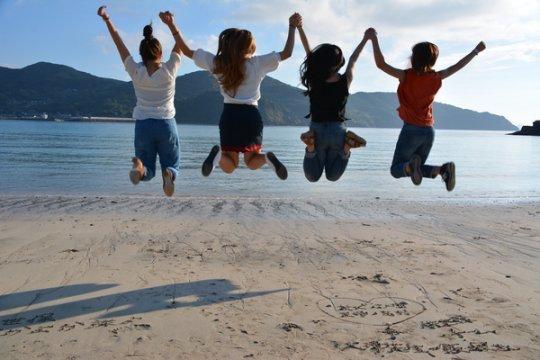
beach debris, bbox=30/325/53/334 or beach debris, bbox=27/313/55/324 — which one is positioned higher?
beach debris, bbox=27/313/55/324

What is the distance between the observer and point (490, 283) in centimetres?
959

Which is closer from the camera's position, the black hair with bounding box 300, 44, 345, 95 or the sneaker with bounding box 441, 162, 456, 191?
the black hair with bounding box 300, 44, 345, 95

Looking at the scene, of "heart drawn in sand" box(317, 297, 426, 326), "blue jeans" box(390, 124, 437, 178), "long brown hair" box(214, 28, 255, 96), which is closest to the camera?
"long brown hair" box(214, 28, 255, 96)

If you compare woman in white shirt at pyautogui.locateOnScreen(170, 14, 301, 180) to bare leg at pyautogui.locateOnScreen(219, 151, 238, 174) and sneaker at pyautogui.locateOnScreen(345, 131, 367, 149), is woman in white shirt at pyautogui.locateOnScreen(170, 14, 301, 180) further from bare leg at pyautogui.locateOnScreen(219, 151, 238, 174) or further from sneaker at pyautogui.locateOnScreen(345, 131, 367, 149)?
sneaker at pyautogui.locateOnScreen(345, 131, 367, 149)

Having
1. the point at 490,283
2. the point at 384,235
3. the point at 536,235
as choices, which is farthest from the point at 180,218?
the point at 536,235

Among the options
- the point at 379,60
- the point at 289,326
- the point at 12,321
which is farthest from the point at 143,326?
the point at 379,60

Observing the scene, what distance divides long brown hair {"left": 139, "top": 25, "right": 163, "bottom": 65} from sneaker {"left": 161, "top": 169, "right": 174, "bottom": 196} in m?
1.54

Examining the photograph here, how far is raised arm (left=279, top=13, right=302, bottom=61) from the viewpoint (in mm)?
6476

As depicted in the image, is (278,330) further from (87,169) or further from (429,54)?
(87,169)

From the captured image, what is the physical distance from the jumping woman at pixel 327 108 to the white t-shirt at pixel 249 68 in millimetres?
443

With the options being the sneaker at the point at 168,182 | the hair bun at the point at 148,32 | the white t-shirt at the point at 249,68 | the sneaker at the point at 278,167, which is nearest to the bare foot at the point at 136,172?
the sneaker at the point at 168,182

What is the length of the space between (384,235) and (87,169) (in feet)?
75.8

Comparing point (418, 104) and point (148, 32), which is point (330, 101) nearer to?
point (418, 104)

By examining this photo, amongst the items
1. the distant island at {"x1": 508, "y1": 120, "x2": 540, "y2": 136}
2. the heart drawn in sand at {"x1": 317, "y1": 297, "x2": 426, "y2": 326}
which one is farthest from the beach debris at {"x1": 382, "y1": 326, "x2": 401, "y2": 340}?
the distant island at {"x1": 508, "y1": 120, "x2": 540, "y2": 136}
